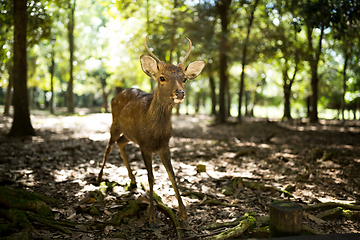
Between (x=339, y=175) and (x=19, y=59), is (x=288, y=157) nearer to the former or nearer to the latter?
(x=339, y=175)

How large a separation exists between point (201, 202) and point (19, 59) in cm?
813

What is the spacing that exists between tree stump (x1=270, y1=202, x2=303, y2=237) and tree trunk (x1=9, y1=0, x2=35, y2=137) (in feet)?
29.9

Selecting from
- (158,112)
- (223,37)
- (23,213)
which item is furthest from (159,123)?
(223,37)

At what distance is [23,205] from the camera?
137 inches

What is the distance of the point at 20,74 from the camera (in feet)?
29.1

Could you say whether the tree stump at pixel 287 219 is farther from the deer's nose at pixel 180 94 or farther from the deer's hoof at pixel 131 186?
the deer's hoof at pixel 131 186

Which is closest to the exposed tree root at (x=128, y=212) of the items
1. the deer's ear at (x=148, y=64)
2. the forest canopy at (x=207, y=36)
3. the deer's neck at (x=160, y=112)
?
the deer's neck at (x=160, y=112)

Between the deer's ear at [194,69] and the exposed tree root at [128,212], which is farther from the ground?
the deer's ear at [194,69]

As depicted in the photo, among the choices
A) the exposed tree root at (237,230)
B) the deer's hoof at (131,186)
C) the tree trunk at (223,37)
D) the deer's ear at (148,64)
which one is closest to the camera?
the exposed tree root at (237,230)

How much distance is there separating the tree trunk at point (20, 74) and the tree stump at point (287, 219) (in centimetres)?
911

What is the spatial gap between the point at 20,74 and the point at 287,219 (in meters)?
9.47

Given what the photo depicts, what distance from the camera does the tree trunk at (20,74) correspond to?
8617 mm

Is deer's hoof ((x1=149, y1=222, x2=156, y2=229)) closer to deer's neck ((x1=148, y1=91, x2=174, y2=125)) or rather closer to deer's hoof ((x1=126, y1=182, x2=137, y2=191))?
deer's hoof ((x1=126, y1=182, x2=137, y2=191))

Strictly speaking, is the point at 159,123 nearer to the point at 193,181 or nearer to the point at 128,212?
the point at 128,212
